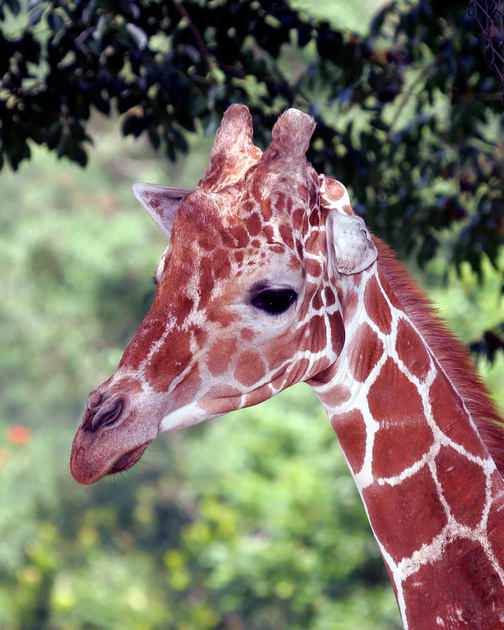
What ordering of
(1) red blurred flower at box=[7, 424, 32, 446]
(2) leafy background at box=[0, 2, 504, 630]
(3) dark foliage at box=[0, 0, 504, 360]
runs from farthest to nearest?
(1) red blurred flower at box=[7, 424, 32, 446] < (2) leafy background at box=[0, 2, 504, 630] < (3) dark foliage at box=[0, 0, 504, 360]

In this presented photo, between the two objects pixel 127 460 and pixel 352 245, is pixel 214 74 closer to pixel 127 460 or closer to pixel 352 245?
pixel 352 245

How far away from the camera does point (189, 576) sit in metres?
11.9

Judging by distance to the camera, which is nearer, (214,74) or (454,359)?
(454,359)

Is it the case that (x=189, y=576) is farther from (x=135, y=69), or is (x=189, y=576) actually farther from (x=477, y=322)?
(x=135, y=69)

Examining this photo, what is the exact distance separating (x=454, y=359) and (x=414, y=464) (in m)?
0.27

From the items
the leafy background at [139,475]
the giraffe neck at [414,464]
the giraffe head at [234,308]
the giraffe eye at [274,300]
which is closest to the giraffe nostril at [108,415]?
the giraffe head at [234,308]

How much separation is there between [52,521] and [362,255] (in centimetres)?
1312

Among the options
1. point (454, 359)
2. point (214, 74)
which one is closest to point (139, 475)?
point (214, 74)

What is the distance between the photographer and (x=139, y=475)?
14234 millimetres

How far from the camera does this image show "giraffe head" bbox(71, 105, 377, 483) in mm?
1340

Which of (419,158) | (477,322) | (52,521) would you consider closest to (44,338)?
(52,521)

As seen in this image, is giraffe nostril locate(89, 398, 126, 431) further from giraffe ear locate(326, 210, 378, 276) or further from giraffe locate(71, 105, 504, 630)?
giraffe ear locate(326, 210, 378, 276)

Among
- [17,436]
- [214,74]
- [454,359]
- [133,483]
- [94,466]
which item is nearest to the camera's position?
[94,466]

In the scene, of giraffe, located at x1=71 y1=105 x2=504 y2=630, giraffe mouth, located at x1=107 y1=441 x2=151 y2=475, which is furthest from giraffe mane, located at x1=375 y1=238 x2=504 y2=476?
giraffe mouth, located at x1=107 y1=441 x2=151 y2=475
